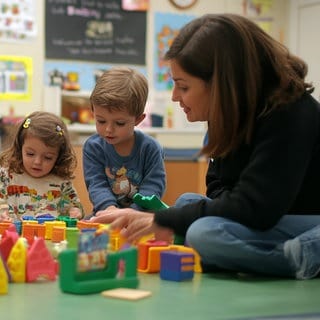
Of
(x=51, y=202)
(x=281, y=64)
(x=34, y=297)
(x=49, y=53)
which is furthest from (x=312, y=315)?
(x=49, y=53)

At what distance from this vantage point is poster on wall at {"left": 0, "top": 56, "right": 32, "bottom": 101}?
377 centimetres

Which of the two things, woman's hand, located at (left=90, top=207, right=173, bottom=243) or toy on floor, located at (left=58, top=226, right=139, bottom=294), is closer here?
toy on floor, located at (left=58, top=226, right=139, bottom=294)

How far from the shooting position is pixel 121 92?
2.02m

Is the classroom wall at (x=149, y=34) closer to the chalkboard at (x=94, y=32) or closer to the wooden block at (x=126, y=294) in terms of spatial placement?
the chalkboard at (x=94, y=32)

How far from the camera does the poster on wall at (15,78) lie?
3766 millimetres

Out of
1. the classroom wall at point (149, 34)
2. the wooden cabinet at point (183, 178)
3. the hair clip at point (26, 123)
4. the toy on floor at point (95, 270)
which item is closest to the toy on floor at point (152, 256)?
the toy on floor at point (95, 270)

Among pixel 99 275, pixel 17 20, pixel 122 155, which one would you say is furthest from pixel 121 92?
pixel 17 20

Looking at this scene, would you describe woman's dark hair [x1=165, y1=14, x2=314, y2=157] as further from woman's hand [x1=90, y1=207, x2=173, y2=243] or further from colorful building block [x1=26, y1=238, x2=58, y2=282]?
colorful building block [x1=26, y1=238, x2=58, y2=282]

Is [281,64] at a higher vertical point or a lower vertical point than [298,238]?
higher

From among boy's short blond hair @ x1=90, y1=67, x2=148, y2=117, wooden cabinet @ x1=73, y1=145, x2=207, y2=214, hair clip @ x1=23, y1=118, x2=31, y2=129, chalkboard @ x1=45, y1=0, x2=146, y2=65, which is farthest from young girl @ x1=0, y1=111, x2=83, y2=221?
chalkboard @ x1=45, y1=0, x2=146, y2=65

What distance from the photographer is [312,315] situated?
1.03m

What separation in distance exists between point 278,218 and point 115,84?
899mm

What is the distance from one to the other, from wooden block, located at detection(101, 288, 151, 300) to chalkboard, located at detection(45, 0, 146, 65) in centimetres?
299

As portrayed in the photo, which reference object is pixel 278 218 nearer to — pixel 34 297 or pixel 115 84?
pixel 34 297
